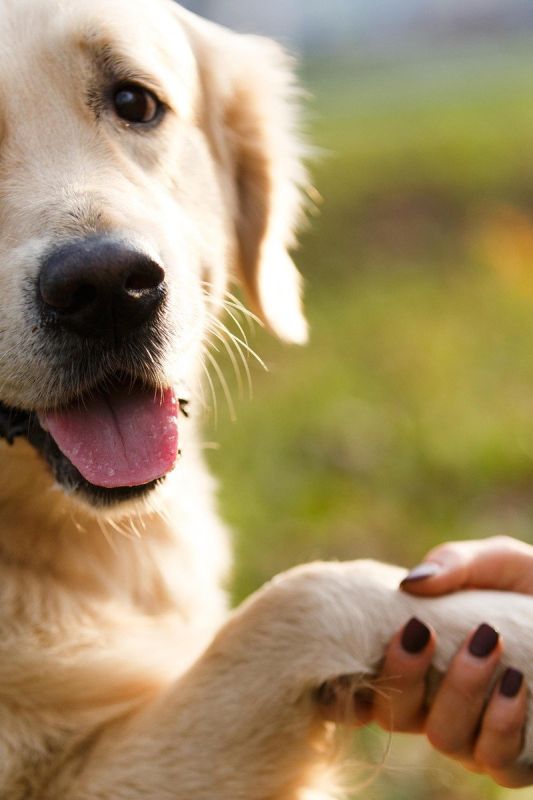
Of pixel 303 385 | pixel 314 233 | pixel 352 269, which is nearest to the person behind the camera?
pixel 303 385

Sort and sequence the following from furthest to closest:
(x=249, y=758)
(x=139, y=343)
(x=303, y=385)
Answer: (x=303, y=385), (x=139, y=343), (x=249, y=758)

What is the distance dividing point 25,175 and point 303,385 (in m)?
3.71

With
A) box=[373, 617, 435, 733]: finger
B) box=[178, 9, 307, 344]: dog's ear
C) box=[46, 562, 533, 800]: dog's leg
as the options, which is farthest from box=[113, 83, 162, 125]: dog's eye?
box=[373, 617, 435, 733]: finger

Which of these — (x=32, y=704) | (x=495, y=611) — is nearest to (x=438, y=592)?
(x=495, y=611)

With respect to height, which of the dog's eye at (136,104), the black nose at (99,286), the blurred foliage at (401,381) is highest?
the dog's eye at (136,104)

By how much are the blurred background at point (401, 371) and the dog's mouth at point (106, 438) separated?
2.19 feet

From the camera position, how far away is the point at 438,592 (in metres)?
2.44

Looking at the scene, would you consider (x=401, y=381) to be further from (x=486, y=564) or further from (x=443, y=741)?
(x=443, y=741)

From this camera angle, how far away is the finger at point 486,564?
250cm

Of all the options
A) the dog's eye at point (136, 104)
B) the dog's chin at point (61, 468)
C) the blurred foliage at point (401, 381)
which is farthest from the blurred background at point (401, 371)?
the dog's eye at point (136, 104)

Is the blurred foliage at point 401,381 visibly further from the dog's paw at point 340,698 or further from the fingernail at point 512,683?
the fingernail at point 512,683

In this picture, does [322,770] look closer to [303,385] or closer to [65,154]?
[65,154]

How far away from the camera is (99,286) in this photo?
2.26m

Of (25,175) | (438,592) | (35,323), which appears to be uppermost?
(25,175)
